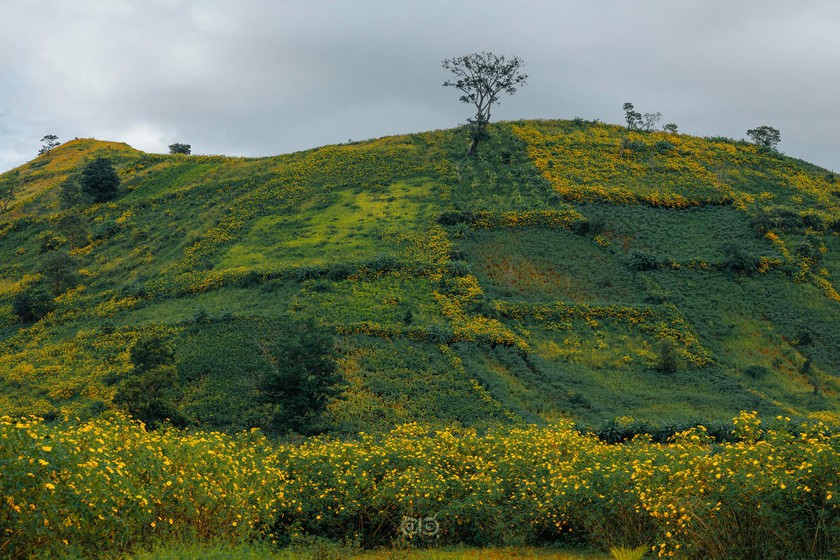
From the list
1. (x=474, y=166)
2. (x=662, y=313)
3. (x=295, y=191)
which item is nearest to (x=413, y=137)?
(x=474, y=166)

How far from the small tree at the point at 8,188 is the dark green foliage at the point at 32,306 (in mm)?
35124

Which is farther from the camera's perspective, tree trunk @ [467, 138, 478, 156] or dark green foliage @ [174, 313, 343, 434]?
tree trunk @ [467, 138, 478, 156]

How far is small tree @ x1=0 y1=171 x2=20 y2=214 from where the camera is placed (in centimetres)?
8436

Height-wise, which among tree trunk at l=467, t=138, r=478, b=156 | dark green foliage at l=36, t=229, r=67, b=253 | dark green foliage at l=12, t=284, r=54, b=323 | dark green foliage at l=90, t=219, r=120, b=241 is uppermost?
tree trunk at l=467, t=138, r=478, b=156

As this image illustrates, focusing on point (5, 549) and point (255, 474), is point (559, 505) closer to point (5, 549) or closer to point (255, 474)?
point (255, 474)

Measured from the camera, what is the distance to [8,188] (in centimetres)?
8950

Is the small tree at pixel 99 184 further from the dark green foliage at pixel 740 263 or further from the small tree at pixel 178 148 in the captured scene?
the dark green foliage at pixel 740 263

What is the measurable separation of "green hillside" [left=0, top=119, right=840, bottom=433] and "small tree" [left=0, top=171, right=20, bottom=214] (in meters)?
7.44

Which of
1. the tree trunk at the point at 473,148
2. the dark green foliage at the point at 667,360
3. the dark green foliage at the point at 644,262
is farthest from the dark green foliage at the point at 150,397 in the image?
the tree trunk at the point at 473,148

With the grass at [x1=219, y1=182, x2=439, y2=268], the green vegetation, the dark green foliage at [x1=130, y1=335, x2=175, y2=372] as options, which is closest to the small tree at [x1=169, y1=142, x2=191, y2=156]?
the green vegetation

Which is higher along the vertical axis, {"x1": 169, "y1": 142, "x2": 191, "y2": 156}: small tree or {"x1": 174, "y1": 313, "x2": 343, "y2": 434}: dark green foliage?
{"x1": 169, "y1": 142, "x2": 191, "y2": 156}: small tree

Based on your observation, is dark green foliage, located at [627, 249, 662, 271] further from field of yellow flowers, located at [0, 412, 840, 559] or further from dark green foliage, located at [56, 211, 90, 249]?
dark green foliage, located at [56, 211, 90, 249]

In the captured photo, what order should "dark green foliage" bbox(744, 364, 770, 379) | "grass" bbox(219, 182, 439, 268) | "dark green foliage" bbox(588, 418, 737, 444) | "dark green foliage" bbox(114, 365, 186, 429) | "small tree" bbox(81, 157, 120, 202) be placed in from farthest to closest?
1. "small tree" bbox(81, 157, 120, 202)
2. "grass" bbox(219, 182, 439, 268)
3. "dark green foliage" bbox(744, 364, 770, 379)
4. "dark green foliage" bbox(114, 365, 186, 429)
5. "dark green foliage" bbox(588, 418, 737, 444)

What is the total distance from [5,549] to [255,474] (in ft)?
18.5
